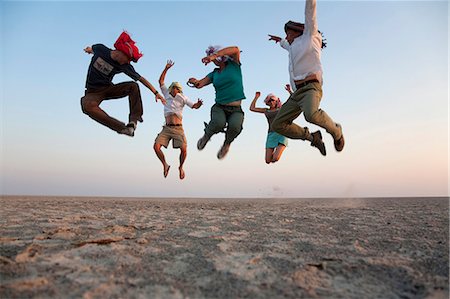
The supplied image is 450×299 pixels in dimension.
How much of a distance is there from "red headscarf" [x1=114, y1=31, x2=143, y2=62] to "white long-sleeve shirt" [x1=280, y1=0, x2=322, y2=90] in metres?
2.12

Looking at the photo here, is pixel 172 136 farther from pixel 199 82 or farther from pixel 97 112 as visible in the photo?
pixel 97 112

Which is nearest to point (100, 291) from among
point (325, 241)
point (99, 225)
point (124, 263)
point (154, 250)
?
point (124, 263)

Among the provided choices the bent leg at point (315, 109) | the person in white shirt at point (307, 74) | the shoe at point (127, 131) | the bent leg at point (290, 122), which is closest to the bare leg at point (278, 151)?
the bent leg at point (290, 122)

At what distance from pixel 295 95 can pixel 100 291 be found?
115 inches

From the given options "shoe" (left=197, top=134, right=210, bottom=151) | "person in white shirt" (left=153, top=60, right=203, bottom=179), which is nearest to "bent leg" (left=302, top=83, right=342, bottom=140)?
"shoe" (left=197, top=134, right=210, bottom=151)

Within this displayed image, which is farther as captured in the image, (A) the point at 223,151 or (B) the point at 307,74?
(A) the point at 223,151

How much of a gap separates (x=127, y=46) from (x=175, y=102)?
6.28ft

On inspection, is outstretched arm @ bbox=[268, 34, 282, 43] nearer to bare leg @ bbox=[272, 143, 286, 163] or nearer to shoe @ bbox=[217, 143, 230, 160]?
shoe @ bbox=[217, 143, 230, 160]

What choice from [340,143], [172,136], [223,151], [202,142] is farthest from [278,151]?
[340,143]

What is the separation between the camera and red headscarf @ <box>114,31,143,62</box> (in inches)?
179

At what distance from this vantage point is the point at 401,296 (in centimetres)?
140

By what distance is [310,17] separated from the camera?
347cm

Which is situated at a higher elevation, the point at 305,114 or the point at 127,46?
the point at 127,46

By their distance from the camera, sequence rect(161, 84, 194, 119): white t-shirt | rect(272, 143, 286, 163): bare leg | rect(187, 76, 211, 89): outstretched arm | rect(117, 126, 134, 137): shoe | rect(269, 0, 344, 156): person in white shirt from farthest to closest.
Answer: rect(161, 84, 194, 119): white t-shirt < rect(272, 143, 286, 163): bare leg < rect(187, 76, 211, 89): outstretched arm < rect(117, 126, 134, 137): shoe < rect(269, 0, 344, 156): person in white shirt
